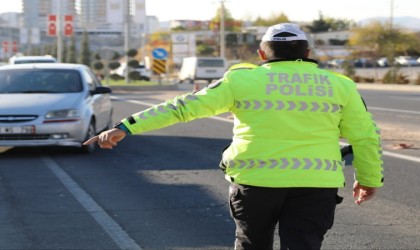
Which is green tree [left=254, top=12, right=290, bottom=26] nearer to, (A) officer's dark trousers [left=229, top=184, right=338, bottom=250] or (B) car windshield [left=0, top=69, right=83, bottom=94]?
(B) car windshield [left=0, top=69, right=83, bottom=94]

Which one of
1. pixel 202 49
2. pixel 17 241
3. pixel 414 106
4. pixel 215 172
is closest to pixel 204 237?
pixel 17 241

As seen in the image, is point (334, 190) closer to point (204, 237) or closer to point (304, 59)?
point (304, 59)

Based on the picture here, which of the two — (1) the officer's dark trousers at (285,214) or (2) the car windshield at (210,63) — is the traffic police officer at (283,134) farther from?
(2) the car windshield at (210,63)

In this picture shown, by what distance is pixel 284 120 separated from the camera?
132 inches

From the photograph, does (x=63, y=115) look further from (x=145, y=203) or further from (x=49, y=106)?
(x=145, y=203)

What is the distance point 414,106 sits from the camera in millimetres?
22453

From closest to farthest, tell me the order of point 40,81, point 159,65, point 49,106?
point 49,106 < point 40,81 < point 159,65

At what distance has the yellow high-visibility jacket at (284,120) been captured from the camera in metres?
3.34

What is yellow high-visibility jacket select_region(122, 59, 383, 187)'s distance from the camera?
3.34 m

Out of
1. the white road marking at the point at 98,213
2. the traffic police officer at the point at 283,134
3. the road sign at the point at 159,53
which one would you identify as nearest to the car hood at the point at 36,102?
the white road marking at the point at 98,213

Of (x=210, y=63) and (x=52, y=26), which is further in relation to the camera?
(x=52, y=26)

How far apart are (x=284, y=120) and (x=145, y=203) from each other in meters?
4.25

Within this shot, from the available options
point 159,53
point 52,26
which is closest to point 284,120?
point 159,53

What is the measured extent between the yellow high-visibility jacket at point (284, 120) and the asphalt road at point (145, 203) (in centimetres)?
241
